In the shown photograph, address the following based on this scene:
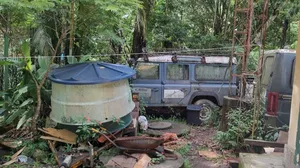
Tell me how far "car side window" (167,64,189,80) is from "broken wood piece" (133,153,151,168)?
389 cm

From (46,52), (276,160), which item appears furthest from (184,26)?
(276,160)

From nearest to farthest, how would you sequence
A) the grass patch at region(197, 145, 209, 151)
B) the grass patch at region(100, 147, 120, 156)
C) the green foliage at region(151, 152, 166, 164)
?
the green foliage at region(151, 152, 166, 164) < the grass patch at region(100, 147, 120, 156) < the grass patch at region(197, 145, 209, 151)

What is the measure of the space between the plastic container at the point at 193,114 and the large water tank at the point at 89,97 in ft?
9.81

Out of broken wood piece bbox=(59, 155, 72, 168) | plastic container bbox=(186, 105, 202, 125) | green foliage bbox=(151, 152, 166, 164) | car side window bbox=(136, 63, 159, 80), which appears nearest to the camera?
Result: broken wood piece bbox=(59, 155, 72, 168)

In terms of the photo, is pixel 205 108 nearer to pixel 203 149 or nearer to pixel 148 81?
pixel 148 81

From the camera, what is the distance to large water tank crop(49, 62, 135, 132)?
16.2ft

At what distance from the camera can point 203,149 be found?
600 cm

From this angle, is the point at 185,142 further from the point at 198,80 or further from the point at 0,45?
the point at 0,45

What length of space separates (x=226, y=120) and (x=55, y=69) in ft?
12.6

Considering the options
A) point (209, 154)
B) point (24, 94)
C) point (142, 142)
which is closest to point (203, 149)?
point (209, 154)

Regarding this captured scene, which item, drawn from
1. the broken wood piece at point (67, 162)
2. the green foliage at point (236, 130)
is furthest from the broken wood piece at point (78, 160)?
the green foliage at point (236, 130)

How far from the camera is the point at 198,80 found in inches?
326

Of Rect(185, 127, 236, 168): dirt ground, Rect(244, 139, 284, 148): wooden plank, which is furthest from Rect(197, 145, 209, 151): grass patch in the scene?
Rect(244, 139, 284, 148): wooden plank

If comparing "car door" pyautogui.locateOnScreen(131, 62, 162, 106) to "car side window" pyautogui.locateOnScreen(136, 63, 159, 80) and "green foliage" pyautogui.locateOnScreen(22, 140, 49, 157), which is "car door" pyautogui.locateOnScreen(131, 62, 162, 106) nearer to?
"car side window" pyautogui.locateOnScreen(136, 63, 159, 80)
